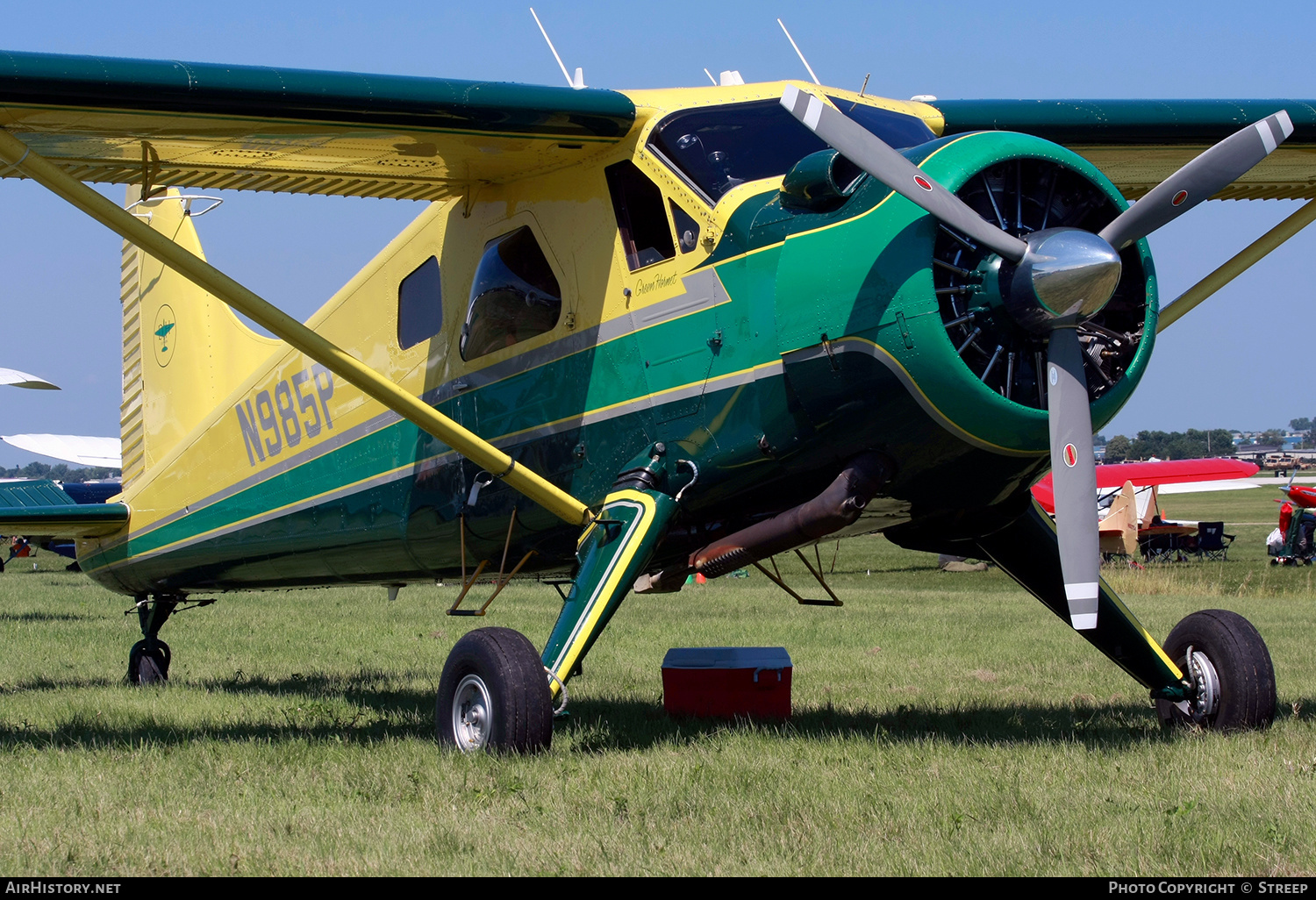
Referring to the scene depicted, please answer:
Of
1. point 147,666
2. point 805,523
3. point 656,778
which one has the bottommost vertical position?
point 147,666

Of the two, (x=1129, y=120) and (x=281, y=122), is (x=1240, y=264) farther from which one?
(x=281, y=122)

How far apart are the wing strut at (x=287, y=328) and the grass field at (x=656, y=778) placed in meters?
1.40

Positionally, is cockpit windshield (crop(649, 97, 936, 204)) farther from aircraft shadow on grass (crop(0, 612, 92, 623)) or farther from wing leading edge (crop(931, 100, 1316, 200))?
aircraft shadow on grass (crop(0, 612, 92, 623))

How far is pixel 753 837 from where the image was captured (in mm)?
4590

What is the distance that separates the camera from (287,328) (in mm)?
6777

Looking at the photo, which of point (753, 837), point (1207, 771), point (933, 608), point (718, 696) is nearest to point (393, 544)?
point (718, 696)

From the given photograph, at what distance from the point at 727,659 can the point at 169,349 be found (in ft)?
22.1

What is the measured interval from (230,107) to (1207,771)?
5698 mm

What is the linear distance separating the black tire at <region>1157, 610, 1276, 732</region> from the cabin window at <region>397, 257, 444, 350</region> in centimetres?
493

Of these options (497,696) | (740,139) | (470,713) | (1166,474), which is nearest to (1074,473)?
(740,139)

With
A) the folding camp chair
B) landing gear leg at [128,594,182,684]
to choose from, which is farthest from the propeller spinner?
the folding camp chair

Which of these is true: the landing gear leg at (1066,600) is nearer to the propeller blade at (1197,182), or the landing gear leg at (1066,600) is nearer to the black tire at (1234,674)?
the black tire at (1234,674)

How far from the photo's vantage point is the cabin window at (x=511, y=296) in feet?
24.4

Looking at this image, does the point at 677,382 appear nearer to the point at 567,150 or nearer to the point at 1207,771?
the point at 567,150
